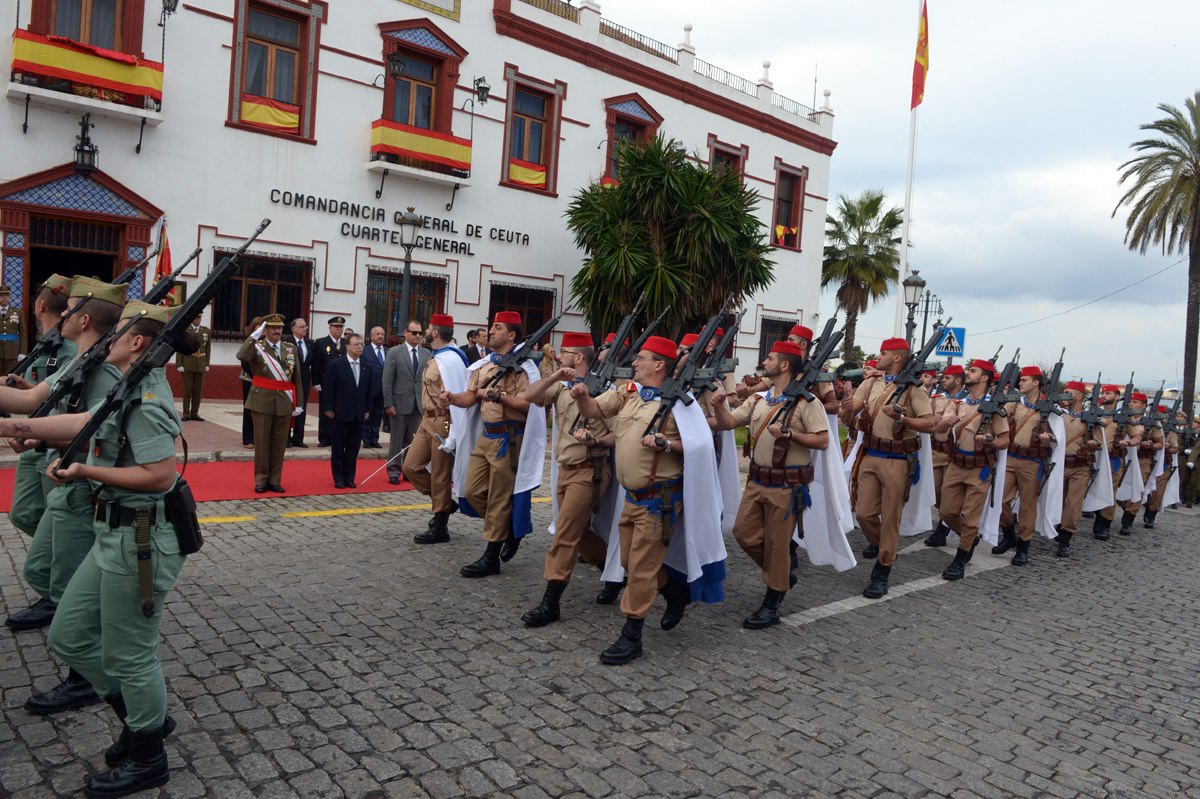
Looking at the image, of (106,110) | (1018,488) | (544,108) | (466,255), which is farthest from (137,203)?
(1018,488)

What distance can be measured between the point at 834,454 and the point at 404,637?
3674 mm

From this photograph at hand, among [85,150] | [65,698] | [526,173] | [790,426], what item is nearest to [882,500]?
[790,426]

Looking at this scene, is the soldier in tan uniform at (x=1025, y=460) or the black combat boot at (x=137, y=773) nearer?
the black combat boot at (x=137, y=773)

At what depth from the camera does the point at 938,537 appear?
9594 mm

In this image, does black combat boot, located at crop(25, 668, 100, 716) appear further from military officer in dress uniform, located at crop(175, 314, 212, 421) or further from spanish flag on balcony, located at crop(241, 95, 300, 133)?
spanish flag on balcony, located at crop(241, 95, 300, 133)

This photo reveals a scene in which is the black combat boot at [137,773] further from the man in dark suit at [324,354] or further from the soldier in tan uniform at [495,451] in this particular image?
the man in dark suit at [324,354]

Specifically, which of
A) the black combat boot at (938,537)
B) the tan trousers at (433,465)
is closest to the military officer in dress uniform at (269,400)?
the tan trousers at (433,465)

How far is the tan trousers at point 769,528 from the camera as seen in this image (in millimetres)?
6023

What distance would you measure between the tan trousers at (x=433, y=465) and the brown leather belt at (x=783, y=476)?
270 centimetres

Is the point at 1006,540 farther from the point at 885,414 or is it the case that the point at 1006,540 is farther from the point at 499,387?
the point at 499,387

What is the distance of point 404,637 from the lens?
5121mm

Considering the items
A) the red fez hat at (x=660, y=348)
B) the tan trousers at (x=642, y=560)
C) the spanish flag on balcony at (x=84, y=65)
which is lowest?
the tan trousers at (x=642, y=560)

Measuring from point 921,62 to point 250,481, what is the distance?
68.4 ft

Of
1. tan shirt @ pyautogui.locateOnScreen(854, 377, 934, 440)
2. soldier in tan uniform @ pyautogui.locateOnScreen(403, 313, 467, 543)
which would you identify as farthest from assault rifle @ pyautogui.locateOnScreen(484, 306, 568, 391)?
tan shirt @ pyautogui.locateOnScreen(854, 377, 934, 440)
